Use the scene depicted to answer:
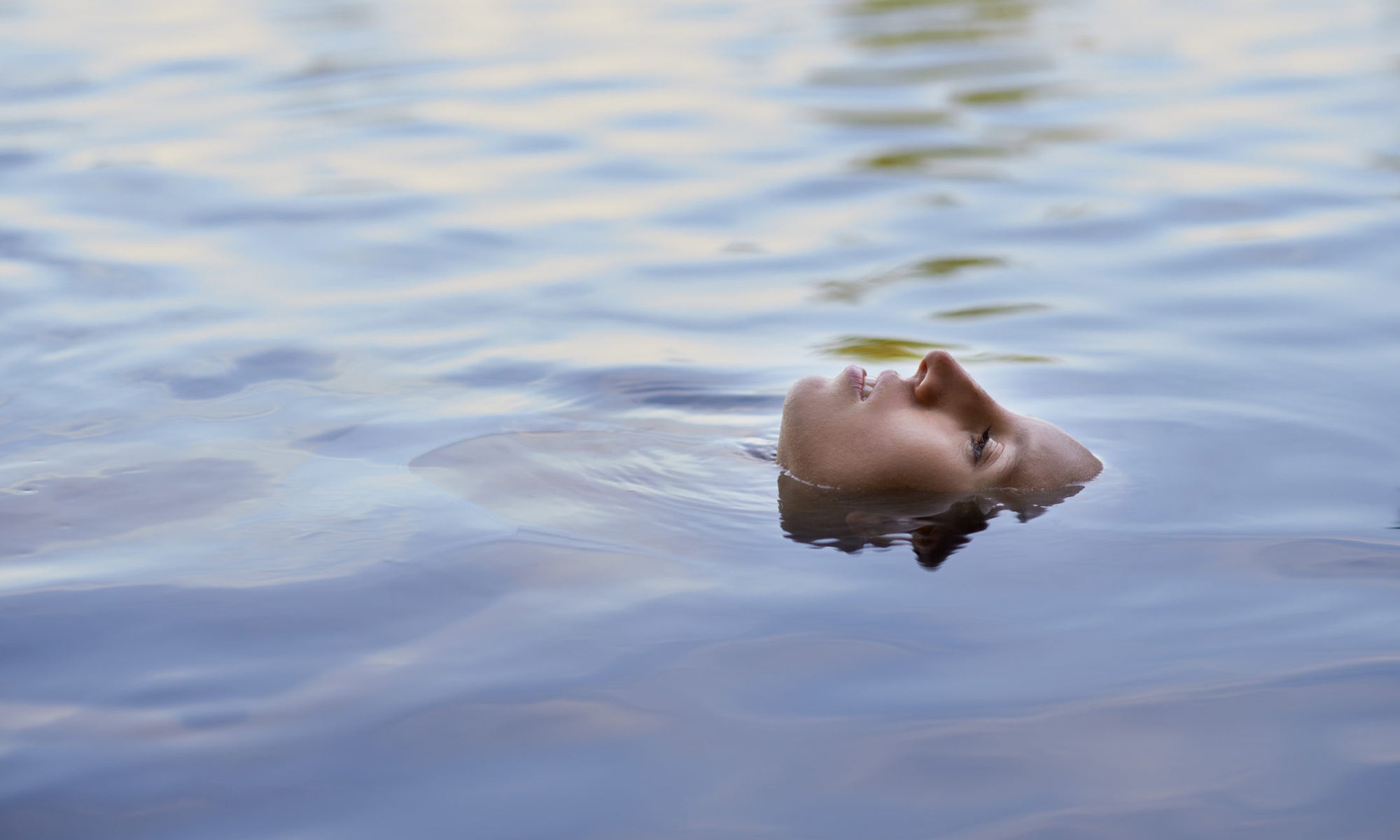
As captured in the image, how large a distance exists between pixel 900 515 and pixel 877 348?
5.80 feet

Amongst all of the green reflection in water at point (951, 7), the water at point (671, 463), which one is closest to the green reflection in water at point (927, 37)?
the green reflection in water at point (951, 7)

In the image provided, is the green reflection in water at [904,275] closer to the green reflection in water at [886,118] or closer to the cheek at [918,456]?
the cheek at [918,456]

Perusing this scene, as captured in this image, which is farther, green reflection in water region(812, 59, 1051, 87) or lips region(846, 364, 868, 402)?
green reflection in water region(812, 59, 1051, 87)

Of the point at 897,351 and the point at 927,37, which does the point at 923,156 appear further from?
the point at 927,37

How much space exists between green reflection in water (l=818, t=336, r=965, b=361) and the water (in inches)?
0.9

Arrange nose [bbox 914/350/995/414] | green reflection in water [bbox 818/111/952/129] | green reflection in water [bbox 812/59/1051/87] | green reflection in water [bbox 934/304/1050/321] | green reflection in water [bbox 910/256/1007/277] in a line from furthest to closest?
green reflection in water [bbox 812/59/1051/87] → green reflection in water [bbox 818/111/952/129] → green reflection in water [bbox 910/256/1007/277] → green reflection in water [bbox 934/304/1050/321] → nose [bbox 914/350/995/414]

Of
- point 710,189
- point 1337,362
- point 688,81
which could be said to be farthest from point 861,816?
point 688,81

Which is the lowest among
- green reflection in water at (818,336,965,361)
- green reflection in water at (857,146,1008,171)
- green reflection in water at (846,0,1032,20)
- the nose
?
green reflection in water at (818,336,965,361)

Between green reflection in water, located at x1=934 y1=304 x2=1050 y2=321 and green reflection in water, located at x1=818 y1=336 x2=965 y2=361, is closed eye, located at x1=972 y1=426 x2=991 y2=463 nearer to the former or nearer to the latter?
green reflection in water, located at x1=818 y1=336 x2=965 y2=361

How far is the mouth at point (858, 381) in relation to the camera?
384cm

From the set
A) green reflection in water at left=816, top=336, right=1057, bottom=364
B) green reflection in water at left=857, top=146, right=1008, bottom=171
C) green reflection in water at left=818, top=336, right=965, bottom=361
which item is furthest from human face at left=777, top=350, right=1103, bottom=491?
green reflection in water at left=857, top=146, right=1008, bottom=171

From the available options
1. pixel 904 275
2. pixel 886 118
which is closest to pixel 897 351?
pixel 904 275

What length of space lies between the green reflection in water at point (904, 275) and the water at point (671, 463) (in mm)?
25

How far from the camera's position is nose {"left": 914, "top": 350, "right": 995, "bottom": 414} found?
3.74 m
